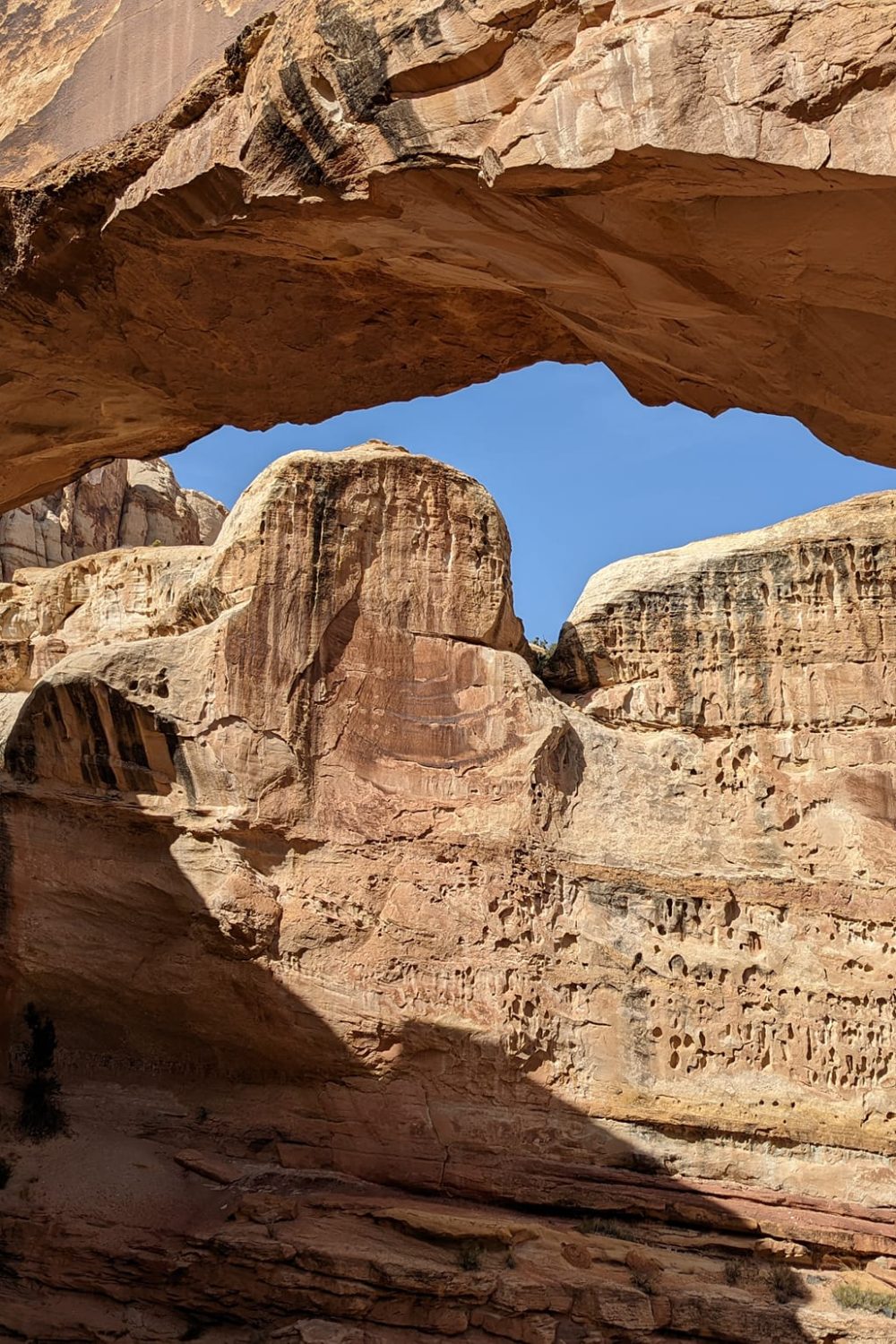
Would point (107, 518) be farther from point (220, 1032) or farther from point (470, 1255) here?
point (470, 1255)

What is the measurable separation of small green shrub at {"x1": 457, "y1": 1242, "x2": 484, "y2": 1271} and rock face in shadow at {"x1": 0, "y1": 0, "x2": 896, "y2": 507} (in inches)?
426

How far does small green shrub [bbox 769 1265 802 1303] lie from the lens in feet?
54.7

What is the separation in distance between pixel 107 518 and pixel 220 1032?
23803mm

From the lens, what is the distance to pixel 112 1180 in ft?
57.6

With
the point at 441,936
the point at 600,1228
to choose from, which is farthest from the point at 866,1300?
the point at 441,936

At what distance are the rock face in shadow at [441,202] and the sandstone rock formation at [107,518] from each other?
27255 mm

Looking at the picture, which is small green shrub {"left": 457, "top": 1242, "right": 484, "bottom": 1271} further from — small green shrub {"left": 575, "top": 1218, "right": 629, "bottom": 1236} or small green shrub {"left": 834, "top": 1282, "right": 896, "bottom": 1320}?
small green shrub {"left": 834, "top": 1282, "right": 896, "bottom": 1320}

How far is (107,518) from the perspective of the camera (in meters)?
40.1

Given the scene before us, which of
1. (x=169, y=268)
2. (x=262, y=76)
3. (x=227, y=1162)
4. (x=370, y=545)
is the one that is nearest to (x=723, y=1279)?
(x=227, y=1162)

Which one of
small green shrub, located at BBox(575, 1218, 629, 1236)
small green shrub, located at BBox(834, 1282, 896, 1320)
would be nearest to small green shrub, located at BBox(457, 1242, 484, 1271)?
small green shrub, located at BBox(575, 1218, 629, 1236)

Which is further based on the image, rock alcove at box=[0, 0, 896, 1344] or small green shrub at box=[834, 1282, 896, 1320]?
small green shrub at box=[834, 1282, 896, 1320]

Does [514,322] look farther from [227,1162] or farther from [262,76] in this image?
[227,1162]

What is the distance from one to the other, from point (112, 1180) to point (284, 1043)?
2.86 meters

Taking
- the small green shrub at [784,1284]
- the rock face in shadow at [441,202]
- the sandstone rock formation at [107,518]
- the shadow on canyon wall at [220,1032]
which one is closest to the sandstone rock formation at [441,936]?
the shadow on canyon wall at [220,1032]
